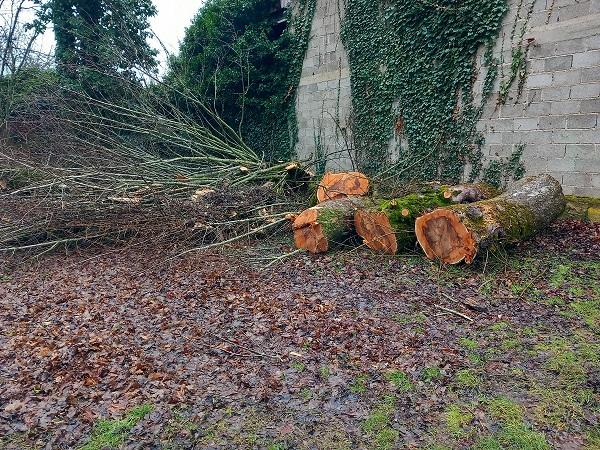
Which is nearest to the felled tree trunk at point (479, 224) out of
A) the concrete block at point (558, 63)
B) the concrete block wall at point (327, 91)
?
the concrete block at point (558, 63)

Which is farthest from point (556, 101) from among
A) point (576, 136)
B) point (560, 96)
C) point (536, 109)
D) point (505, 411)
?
point (505, 411)

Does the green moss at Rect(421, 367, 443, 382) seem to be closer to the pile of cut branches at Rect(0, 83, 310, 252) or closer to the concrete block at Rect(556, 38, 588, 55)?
the pile of cut branches at Rect(0, 83, 310, 252)

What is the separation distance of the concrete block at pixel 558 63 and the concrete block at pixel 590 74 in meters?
0.22

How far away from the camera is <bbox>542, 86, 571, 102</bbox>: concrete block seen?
5.95 m

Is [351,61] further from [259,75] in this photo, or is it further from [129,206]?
[129,206]

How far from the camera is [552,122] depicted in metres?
6.14

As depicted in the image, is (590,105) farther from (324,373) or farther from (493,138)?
(324,373)

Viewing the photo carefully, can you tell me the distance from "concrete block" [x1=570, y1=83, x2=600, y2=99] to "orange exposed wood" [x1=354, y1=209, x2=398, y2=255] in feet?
10.8

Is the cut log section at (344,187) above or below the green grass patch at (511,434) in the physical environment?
above

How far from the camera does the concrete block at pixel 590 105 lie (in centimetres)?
566

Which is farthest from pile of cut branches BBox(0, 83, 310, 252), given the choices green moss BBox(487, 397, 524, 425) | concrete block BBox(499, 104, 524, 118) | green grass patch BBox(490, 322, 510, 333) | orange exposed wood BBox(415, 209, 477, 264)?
green moss BBox(487, 397, 524, 425)

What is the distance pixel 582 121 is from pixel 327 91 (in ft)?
17.0

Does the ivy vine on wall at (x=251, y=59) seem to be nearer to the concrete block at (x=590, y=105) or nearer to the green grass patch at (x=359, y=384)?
the concrete block at (x=590, y=105)

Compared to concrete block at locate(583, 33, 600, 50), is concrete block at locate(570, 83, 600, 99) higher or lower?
lower
